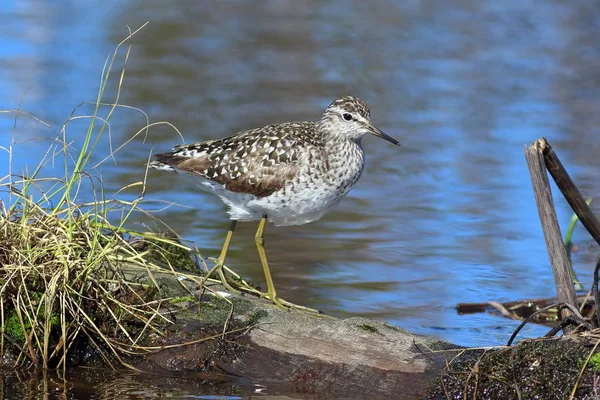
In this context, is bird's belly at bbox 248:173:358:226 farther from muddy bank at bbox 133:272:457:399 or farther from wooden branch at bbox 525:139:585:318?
wooden branch at bbox 525:139:585:318

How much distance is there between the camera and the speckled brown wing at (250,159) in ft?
28.0

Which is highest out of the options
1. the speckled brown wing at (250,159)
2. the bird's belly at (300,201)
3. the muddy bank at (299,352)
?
the speckled brown wing at (250,159)

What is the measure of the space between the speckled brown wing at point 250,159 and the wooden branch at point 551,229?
2.16 meters

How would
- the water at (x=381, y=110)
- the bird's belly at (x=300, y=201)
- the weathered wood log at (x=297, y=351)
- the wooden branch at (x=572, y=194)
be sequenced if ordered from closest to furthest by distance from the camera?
the weathered wood log at (x=297, y=351)
the wooden branch at (x=572, y=194)
the bird's belly at (x=300, y=201)
the water at (x=381, y=110)

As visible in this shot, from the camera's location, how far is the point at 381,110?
15.0 metres

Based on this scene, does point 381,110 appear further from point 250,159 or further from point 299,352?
point 299,352

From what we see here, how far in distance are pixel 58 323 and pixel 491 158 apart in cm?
749

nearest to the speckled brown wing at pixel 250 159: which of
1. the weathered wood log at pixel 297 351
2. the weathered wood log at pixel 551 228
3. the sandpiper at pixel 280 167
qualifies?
the sandpiper at pixel 280 167

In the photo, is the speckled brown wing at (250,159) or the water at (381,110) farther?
the water at (381,110)

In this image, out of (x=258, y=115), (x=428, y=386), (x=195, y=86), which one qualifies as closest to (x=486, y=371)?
(x=428, y=386)

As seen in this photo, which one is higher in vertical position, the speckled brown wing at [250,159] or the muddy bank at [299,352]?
the speckled brown wing at [250,159]

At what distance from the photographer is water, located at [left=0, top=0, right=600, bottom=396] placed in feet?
33.6

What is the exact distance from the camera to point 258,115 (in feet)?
47.8

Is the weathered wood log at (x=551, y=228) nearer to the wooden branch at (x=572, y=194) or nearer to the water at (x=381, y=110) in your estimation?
the wooden branch at (x=572, y=194)
